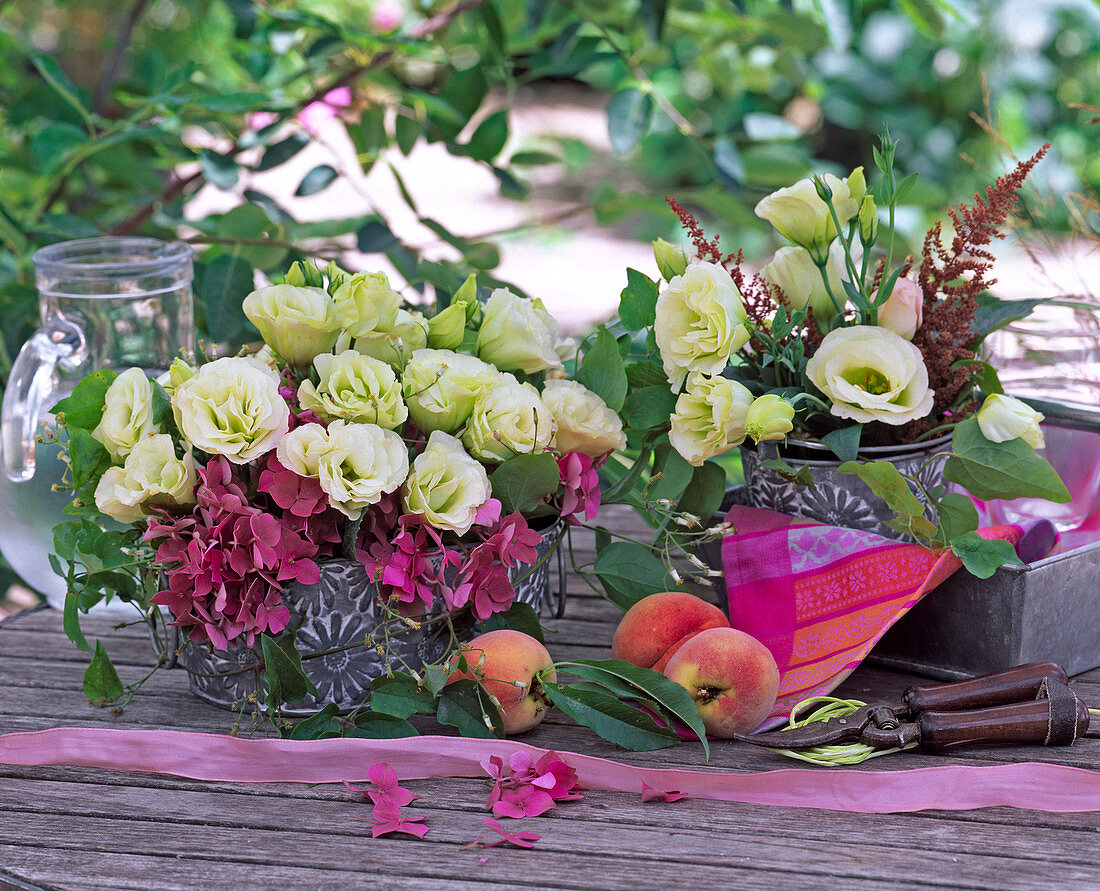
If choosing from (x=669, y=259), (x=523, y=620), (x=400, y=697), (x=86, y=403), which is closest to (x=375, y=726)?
(x=400, y=697)

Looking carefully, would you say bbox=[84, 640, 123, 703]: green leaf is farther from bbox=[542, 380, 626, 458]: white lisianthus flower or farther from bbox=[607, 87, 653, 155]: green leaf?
bbox=[607, 87, 653, 155]: green leaf

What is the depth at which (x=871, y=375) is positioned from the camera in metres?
0.90

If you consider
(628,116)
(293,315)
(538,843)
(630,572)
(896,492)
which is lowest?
(538,843)

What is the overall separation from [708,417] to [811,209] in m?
0.19

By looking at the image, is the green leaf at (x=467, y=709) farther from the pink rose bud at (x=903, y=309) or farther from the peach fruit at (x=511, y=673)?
the pink rose bud at (x=903, y=309)

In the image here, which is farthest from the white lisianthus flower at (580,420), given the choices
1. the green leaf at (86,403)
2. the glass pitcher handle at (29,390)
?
the glass pitcher handle at (29,390)

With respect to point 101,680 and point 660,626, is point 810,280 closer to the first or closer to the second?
point 660,626

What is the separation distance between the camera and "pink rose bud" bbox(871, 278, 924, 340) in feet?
2.95

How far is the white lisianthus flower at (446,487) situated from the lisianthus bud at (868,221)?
Answer: 379 millimetres

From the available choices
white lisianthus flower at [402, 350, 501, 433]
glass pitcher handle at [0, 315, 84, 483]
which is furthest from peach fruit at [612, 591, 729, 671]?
glass pitcher handle at [0, 315, 84, 483]

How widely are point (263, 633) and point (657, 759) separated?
0.32 meters

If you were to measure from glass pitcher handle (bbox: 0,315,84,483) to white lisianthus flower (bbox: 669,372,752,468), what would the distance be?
641mm

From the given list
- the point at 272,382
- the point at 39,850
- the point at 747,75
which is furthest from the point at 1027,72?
the point at 39,850

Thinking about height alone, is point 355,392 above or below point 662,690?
above
